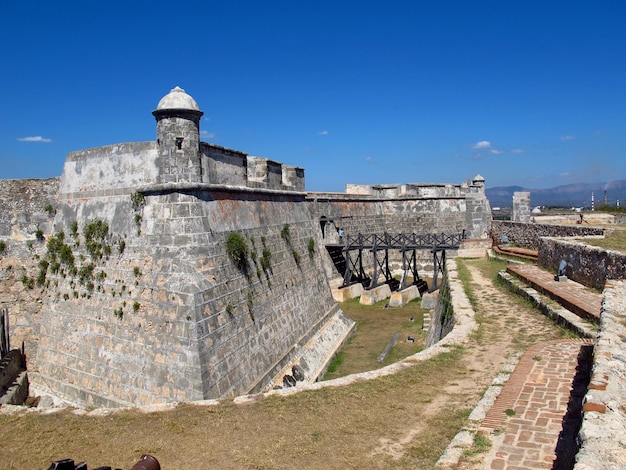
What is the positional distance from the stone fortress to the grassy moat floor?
1.95 m

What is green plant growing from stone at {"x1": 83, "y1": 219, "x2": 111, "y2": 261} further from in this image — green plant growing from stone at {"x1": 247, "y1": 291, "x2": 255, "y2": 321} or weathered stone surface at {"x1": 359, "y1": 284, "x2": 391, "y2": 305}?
weathered stone surface at {"x1": 359, "y1": 284, "x2": 391, "y2": 305}

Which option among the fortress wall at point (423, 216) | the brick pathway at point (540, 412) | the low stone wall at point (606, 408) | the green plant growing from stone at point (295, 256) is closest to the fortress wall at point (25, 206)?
the green plant growing from stone at point (295, 256)

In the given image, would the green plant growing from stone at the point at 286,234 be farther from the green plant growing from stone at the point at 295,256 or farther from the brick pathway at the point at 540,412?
the brick pathway at the point at 540,412

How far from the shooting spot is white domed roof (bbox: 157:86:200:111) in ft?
27.2

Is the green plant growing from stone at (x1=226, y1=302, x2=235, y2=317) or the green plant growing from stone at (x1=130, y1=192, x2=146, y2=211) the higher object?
the green plant growing from stone at (x1=130, y1=192, x2=146, y2=211)

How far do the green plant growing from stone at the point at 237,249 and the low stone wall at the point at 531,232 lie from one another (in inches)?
365

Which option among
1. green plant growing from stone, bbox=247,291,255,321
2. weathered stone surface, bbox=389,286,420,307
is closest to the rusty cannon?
green plant growing from stone, bbox=247,291,255,321

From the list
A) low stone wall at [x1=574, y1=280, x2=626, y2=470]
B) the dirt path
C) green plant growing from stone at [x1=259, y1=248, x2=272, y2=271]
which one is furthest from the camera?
green plant growing from stone at [x1=259, y1=248, x2=272, y2=271]

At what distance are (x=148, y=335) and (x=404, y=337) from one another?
8744 mm

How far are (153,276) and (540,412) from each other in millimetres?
6041

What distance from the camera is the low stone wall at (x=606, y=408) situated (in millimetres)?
2736

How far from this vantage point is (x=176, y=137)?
836cm

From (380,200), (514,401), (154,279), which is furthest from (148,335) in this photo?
(380,200)

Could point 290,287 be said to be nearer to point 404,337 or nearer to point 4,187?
point 404,337
